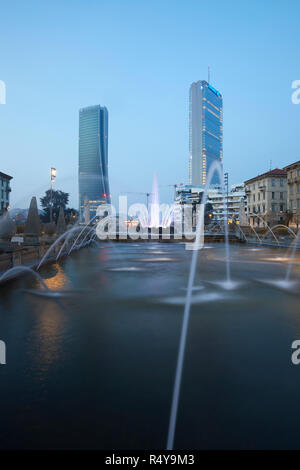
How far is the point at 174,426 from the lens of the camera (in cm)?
329

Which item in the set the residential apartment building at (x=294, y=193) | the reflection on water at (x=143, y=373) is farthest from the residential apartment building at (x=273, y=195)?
the reflection on water at (x=143, y=373)

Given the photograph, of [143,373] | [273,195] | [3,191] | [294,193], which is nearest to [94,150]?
[3,191]

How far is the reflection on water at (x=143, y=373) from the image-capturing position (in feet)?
10.4

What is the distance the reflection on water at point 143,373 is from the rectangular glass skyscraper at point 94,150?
178766 millimetres

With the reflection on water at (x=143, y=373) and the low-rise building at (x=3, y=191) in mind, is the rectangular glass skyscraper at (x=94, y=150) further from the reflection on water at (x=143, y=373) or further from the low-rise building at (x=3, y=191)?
the reflection on water at (x=143, y=373)

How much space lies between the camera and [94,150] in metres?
196

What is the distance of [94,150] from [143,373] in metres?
202

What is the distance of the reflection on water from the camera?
10.4 ft

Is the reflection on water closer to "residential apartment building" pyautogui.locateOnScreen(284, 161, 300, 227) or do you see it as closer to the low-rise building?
"residential apartment building" pyautogui.locateOnScreen(284, 161, 300, 227)

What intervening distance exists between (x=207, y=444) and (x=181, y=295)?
688 centimetres

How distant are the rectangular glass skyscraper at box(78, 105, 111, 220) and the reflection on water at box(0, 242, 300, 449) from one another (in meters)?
179
